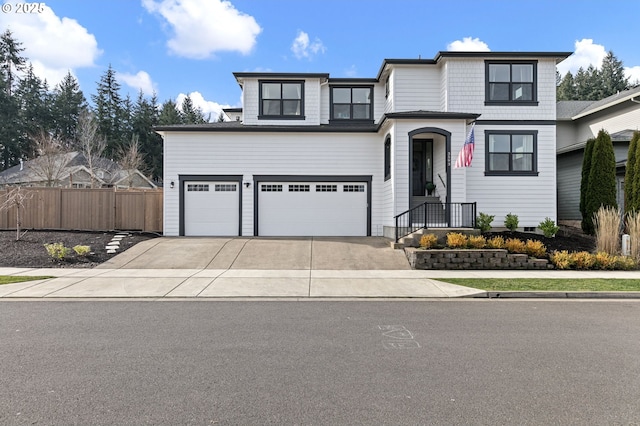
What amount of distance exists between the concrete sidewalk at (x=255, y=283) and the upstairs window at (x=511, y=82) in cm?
877

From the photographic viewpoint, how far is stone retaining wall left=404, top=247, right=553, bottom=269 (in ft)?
39.9

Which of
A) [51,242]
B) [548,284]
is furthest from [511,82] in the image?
[51,242]

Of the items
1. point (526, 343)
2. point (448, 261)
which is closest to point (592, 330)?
point (526, 343)

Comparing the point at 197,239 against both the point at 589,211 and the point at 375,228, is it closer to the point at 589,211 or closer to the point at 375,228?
the point at 375,228

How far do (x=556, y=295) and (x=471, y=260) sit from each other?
376 cm

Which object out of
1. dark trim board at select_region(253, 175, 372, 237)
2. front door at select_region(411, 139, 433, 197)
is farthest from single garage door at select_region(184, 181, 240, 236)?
front door at select_region(411, 139, 433, 197)

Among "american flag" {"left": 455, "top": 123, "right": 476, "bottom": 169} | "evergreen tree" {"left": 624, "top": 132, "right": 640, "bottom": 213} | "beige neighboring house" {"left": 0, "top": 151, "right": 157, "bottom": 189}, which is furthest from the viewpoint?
"beige neighboring house" {"left": 0, "top": 151, "right": 157, "bottom": 189}

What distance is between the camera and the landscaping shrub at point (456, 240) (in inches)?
496

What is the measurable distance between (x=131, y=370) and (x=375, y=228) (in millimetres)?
14160

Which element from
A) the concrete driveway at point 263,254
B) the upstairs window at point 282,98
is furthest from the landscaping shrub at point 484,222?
the upstairs window at point 282,98

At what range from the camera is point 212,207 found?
1778 cm

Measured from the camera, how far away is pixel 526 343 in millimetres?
5395

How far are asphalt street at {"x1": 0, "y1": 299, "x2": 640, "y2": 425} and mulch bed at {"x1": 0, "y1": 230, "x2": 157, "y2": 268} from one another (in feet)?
18.1

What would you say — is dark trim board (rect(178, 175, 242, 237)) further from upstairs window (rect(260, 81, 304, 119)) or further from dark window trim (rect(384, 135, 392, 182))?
dark window trim (rect(384, 135, 392, 182))
